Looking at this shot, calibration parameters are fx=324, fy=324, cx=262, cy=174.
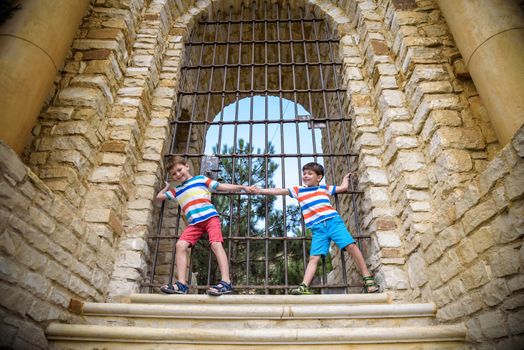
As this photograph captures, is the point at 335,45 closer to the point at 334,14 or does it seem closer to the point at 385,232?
the point at 334,14

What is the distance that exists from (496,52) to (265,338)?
273 cm

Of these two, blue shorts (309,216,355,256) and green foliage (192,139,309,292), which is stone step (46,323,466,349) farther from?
green foliage (192,139,309,292)

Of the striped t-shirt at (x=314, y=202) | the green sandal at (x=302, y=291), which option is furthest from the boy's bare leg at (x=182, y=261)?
the striped t-shirt at (x=314, y=202)

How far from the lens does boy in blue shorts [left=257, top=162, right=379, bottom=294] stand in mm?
2674

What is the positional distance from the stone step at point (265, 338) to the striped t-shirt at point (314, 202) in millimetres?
1060

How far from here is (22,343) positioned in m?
1.68

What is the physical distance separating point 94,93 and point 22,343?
6.79 ft

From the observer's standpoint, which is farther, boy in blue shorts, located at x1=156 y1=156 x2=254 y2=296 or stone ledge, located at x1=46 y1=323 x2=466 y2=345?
boy in blue shorts, located at x1=156 y1=156 x2=254 y2=296

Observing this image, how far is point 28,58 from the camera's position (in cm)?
243

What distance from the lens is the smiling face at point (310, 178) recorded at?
3.02 m

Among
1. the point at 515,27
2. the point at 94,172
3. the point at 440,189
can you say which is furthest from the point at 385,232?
the point at 94,172

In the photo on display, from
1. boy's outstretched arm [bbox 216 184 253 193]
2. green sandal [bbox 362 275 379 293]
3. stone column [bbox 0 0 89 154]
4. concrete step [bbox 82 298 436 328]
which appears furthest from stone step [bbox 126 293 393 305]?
stone column [bbox 0 0 89 154]

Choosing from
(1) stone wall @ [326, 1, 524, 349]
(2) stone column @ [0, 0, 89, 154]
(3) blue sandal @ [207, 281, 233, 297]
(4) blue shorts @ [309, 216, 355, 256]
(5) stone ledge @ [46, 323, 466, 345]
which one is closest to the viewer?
(1) stone wall @ [326, 1, 524, 349]

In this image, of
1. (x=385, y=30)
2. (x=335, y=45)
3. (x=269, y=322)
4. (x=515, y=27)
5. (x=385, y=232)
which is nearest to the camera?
(x=269, y=322)
